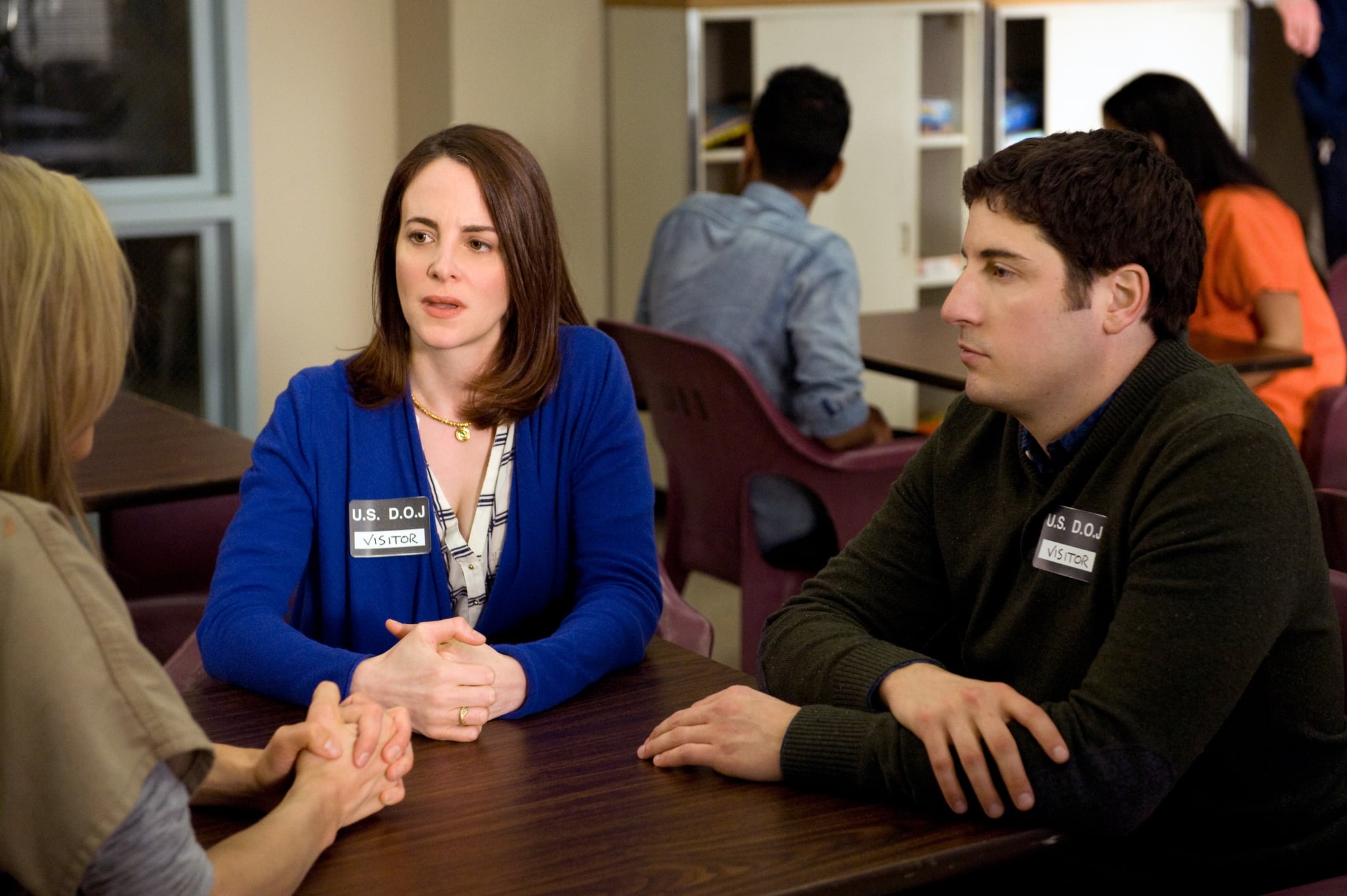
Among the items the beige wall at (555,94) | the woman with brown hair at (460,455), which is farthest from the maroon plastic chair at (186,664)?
the beige wall at (555,94)

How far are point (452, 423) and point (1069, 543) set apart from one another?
827 millimetres

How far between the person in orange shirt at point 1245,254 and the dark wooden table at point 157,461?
222cm

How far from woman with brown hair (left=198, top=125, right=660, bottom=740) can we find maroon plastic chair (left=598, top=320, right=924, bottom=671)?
1005 mm

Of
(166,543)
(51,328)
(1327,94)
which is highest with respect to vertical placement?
(1327,94)

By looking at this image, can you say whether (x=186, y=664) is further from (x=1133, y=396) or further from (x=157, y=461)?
(x=1133, y=396)

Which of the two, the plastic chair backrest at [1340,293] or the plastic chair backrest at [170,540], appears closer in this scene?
the plastic chair backrest at [170,540]

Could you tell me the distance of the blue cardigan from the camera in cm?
173

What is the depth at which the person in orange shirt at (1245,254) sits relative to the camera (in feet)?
11.3

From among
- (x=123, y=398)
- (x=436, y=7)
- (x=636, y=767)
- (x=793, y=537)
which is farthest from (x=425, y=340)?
(x=436, y=7)

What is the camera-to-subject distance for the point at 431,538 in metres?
1.86

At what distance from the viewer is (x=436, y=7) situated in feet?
14.6

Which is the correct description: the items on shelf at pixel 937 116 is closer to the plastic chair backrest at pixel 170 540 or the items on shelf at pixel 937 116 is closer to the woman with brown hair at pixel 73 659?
the plastic chair backrest at pixel 170 540

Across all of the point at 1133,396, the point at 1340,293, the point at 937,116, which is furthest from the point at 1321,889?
the point at 937,116

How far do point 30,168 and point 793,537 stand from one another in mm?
2153
